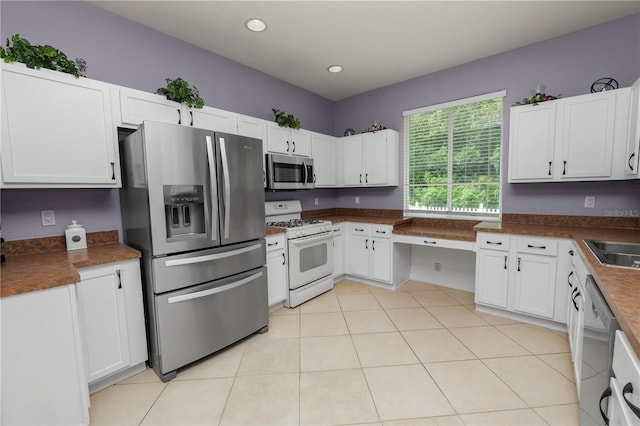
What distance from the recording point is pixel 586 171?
2.47 meters

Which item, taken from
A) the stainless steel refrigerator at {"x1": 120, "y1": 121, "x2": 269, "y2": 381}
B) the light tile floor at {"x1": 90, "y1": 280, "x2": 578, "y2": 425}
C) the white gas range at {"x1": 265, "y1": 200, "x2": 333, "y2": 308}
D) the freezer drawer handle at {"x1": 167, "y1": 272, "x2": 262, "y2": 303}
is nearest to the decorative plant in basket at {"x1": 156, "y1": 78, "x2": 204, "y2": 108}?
the stainless steel refrigerator at {"x1": 120, "y1": 121, "x2": 269, "y2": 381}

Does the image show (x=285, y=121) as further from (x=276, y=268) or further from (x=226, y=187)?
(x=276, y=268)

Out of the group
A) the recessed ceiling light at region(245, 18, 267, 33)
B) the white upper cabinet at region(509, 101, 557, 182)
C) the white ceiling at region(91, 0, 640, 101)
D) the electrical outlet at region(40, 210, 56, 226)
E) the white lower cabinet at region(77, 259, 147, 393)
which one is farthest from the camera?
the white upper cabinet at region(509, 101, 557, 182)

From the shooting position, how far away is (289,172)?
3.35m

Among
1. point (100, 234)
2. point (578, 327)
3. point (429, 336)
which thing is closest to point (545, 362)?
point (578, 327)

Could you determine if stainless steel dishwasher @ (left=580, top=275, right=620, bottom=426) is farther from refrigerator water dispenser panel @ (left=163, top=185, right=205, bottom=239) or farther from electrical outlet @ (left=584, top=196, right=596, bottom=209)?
refrigerator water dispenser panel @ (left=163, top=185, right=205, bottom=239)

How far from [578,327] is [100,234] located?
3575 millimetres

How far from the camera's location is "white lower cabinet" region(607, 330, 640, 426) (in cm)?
75

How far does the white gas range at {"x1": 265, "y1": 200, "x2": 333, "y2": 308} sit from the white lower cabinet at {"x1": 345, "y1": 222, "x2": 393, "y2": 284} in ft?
1.25

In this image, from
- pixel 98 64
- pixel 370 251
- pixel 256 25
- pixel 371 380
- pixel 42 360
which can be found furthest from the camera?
pixel 370 251

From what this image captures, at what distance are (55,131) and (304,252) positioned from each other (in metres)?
2.35

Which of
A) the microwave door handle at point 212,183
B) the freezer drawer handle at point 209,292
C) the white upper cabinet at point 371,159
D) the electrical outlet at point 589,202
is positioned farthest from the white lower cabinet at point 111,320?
the electrical outlet at point 589,202

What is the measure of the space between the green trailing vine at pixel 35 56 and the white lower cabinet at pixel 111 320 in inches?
52.9

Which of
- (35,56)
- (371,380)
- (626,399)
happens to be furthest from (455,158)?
(35,56)
